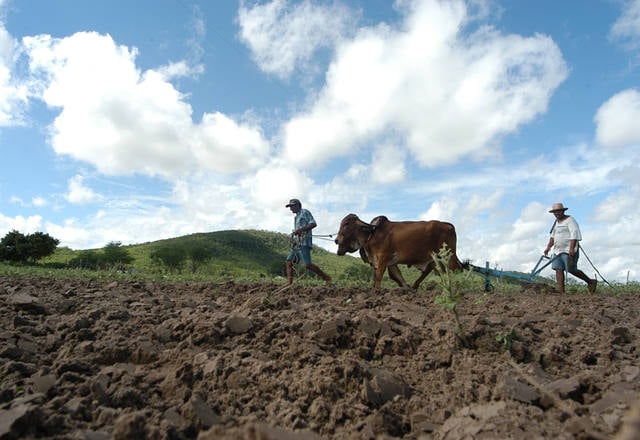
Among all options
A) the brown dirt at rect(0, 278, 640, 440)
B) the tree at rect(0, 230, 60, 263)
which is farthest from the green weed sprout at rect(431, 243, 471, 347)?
the tree at rect(0, 230, 60, 263)

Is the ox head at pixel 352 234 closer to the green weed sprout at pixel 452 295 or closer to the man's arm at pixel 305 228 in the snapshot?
the man's arm at pixel 305 228

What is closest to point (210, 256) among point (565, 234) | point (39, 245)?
point (39, 245)

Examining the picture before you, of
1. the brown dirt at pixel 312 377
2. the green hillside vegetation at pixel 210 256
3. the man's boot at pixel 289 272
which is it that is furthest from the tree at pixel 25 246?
the brown dirt at pixel 312 377

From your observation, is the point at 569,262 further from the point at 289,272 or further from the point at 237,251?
the point at 237,251

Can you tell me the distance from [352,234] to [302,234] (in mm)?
973

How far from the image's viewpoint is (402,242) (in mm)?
8945

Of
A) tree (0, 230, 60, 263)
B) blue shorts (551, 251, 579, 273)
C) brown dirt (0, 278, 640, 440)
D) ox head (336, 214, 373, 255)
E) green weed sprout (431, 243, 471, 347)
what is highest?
tree (0, 230, 60, 263)

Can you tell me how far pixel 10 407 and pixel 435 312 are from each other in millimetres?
3596

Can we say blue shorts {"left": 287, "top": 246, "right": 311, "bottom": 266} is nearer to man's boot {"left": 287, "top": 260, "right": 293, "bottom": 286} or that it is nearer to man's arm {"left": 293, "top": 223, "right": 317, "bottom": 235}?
man's boot {"left": 287, "top": 260, "right": 293, "bottom": 286}

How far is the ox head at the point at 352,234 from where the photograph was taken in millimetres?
9395

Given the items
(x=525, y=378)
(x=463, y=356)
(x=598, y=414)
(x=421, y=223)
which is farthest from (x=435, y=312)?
(x=421, y=223)

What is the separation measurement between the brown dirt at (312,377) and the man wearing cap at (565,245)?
433 cm

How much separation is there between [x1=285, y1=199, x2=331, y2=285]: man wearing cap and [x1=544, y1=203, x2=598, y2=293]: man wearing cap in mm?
4164

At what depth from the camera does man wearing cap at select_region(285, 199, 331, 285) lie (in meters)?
9.48
